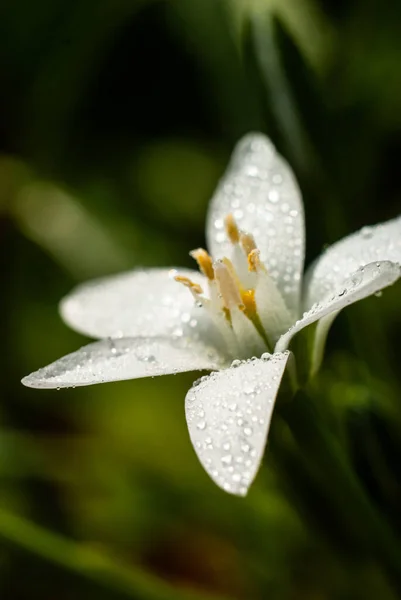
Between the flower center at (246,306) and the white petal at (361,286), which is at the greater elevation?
the flower center at (246,306)

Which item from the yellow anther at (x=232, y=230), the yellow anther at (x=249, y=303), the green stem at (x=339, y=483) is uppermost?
the yellow anther at (x=232, y=230)

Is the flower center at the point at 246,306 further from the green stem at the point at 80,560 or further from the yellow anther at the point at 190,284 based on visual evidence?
the green stem at the point at 80,560

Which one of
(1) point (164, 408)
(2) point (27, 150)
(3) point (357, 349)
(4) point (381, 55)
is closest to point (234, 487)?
(3) point (357, 349)

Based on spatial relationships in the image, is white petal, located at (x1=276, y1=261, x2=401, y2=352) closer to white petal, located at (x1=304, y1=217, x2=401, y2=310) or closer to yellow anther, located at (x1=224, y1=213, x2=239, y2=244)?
white petal, located at (x1=304, y1=217, x2=401, y2=310)

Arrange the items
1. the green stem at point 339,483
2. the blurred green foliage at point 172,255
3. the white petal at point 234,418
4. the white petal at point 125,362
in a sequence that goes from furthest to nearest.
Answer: the blurred green foliage at point 172,255 < the green stem at point 339,483 < the white petal at point 125,362 < the white petal at point 234,418

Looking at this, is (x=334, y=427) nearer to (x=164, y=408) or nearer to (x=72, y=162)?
(x=164, y=408)

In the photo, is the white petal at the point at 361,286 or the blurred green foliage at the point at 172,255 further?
the blurred green foliage at the point at 172,255

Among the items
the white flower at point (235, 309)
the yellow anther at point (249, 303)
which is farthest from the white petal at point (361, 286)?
the yellow anther at point (249, 303)

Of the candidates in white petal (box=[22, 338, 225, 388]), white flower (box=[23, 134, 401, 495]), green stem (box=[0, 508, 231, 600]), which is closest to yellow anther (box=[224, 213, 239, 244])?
white flower (box=[23, 134, 401, 495])
